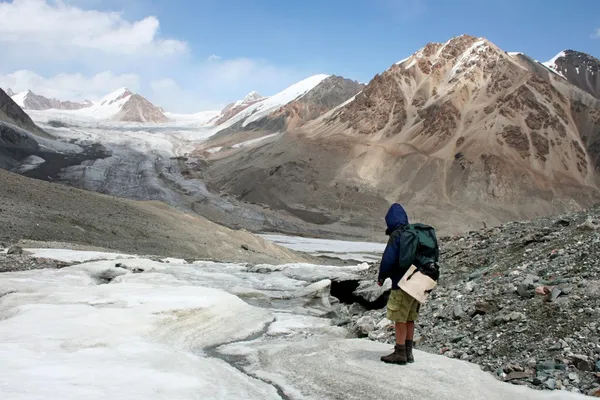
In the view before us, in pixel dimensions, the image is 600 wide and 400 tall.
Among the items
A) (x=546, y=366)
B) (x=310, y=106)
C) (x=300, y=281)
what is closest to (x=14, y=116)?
(x=310, y=106)

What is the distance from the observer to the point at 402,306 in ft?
21.4

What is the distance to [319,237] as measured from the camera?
72312 mm

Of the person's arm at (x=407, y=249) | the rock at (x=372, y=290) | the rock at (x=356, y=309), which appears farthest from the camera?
the rock at (x=356, y=309)

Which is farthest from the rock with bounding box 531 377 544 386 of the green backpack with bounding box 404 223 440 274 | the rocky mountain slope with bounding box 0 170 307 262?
the rocky mountain slope with bounding box 0 170 307 262

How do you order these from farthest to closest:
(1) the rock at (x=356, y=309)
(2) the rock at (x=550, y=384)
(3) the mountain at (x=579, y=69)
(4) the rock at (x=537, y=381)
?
(3) the mountain at (x=579, y=69), (1) the rock at (x=356, y=309), (4) the rock at (x=537, y=381), (2) the rock at (x=550, y=384)

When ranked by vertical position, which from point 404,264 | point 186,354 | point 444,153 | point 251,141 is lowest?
point 186,354

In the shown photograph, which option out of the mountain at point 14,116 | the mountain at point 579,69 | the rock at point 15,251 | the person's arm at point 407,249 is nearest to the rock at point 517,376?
the person's arm at point 407,249

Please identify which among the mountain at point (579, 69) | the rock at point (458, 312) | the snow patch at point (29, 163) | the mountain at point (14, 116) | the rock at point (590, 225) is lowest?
the rock at point (458, 312)

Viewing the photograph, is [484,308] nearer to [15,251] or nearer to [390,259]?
[390,259]

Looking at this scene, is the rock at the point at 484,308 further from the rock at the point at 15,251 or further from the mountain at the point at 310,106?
the mountain at the point at 310,106

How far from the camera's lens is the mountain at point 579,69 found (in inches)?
5640

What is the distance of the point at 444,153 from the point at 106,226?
2969 inches

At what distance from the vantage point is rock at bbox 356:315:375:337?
911cm

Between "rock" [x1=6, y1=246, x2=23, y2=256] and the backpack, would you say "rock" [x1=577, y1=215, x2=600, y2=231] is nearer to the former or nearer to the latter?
the backpack
